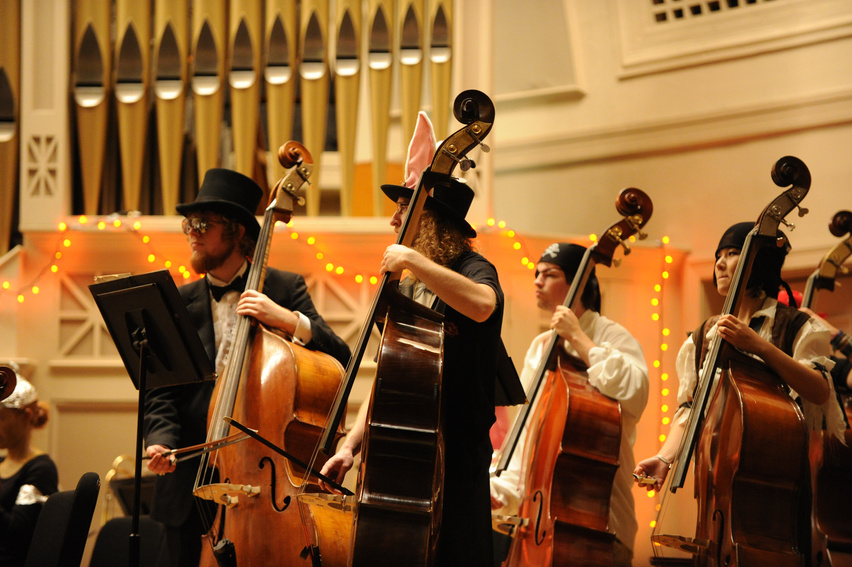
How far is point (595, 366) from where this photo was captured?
3727 millimetres

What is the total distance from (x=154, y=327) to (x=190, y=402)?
52 centimetres

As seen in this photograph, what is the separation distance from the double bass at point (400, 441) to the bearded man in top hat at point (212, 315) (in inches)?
33.2

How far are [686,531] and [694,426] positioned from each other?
8.32 feet

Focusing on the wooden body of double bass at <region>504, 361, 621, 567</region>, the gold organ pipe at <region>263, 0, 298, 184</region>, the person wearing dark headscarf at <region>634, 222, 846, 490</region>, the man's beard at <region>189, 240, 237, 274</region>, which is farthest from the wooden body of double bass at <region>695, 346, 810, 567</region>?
the gold organ pipe at <region>263, 0, 298, 184</region>

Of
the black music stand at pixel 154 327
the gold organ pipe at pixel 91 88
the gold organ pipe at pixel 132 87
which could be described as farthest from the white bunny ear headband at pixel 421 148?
the gold organ pipe at pixel 91 88

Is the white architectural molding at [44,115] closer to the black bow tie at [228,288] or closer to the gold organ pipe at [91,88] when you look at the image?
the gold organ pipe at [91,88]

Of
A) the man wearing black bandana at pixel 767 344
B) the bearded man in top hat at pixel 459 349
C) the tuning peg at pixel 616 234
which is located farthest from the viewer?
the tuning peg at pixel 616 234

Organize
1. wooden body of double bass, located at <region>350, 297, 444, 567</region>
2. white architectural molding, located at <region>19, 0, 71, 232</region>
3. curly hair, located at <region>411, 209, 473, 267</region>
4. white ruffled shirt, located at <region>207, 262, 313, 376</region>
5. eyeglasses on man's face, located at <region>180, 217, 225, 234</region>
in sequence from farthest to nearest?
white architectural molding, located at <region>19, 0, 71, 232</region>, eyeglasses on man's face, located at <region>180, 217, 225, 234</region>, white ruffled shirt, located at <region>207, 262, 313, 376</region>, curly hair, located at <region>411, 209, 473, 267</region>, wooden body of double bass, located at <region>350, 297, 444, 567</region>

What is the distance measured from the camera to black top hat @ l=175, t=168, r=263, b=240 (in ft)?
11.7

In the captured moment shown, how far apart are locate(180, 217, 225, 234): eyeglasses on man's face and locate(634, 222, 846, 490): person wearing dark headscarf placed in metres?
1.87

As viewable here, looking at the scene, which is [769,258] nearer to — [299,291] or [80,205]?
[299,291]

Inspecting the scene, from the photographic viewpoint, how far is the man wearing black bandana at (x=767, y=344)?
322cm

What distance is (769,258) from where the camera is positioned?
11.4ft

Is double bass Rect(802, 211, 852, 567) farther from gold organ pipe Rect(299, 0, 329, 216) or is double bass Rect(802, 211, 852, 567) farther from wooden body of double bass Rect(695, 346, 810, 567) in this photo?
gold organ pipe Rect(299, 0, 329, 216)
